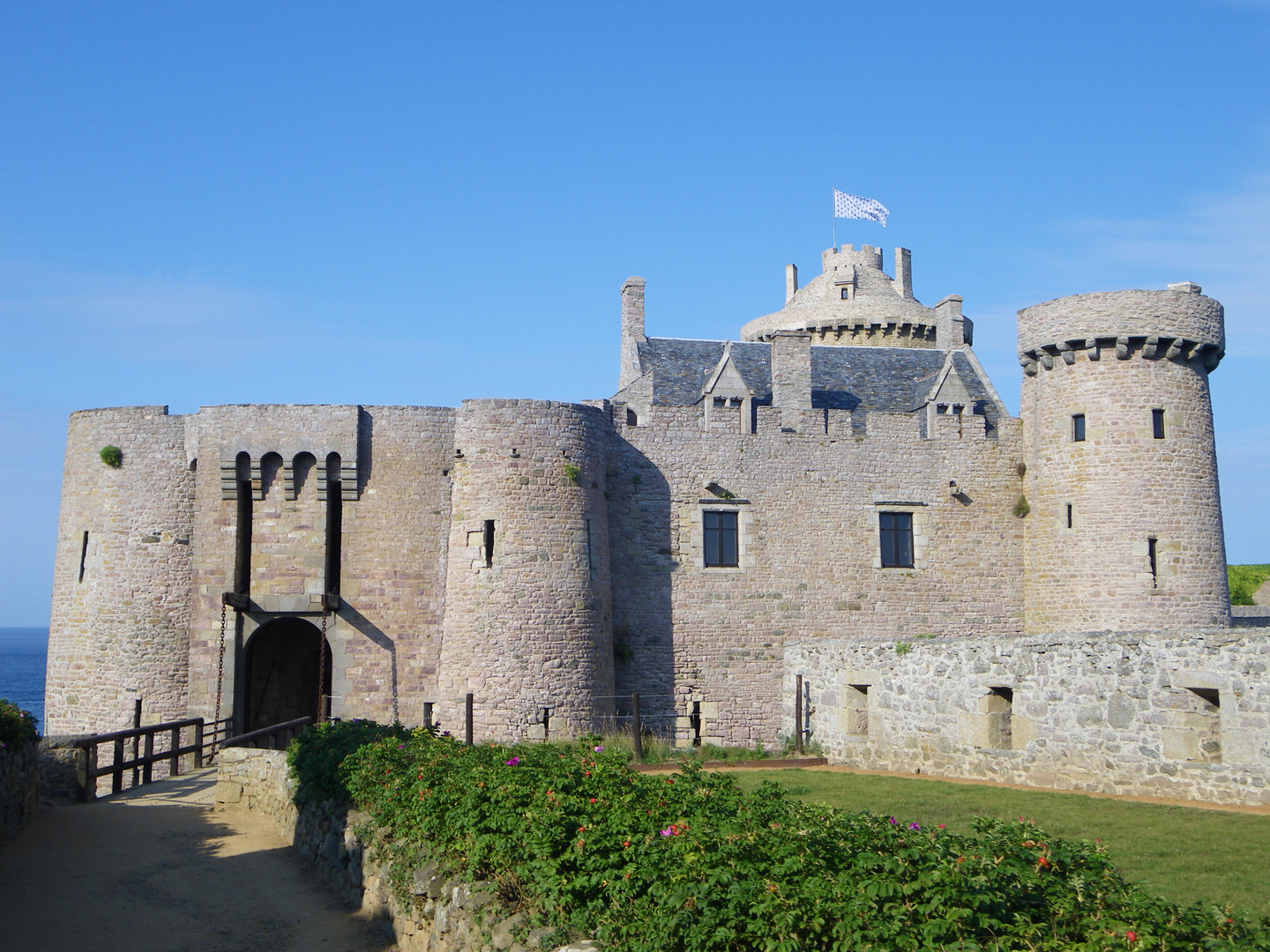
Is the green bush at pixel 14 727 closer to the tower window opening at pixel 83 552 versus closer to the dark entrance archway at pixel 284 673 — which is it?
the tower window opening at pixel 83 552

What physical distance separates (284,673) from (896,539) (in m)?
15.8

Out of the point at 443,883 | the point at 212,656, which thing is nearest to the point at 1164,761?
the point at 443,883

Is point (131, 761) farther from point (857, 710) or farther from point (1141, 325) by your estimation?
point (1141, 325)

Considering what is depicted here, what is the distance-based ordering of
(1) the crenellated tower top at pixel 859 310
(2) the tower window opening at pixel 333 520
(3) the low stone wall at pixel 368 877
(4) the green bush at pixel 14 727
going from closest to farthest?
(3) the low stone wall at pixel 368 877
(4) the green bush at pixel 14 727
(2) the tower window opening at pixel 333 520
(1) the crenellated tower top at pixel 859 310

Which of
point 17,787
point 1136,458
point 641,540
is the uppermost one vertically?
point 1136,458

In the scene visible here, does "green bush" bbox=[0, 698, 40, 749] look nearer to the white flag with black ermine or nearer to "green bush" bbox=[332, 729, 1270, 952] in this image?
"green bush" bbox=[332, 729, 1270, 952]

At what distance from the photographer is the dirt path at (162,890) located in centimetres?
1069

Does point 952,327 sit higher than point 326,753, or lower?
higher

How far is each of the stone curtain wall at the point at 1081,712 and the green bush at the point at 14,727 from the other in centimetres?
1359

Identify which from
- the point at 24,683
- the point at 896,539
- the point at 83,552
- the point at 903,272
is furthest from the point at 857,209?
the point at 24,683

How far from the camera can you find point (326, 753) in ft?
46.8

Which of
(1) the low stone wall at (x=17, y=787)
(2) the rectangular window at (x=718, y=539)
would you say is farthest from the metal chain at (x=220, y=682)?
(2) the rectangular window at (x=718, y=539)

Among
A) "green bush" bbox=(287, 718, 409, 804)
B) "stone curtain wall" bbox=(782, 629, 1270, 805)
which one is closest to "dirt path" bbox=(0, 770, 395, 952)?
"green bush" bbox=(287, 718, 409, 804)

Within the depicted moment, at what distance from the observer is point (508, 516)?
78.7 ft
